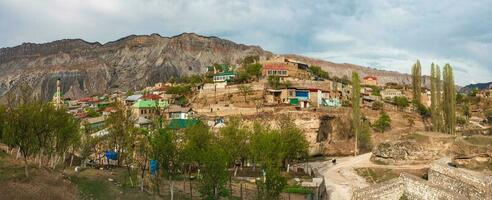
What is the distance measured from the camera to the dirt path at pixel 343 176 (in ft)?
110

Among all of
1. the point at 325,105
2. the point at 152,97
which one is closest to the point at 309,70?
the point at 325,105

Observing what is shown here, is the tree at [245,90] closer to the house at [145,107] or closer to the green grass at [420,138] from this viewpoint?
A: the house at [145,107]

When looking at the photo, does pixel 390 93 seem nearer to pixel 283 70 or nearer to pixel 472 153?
pixel 283 70

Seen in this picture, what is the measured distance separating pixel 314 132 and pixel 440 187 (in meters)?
44.9

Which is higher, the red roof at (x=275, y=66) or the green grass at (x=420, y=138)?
the red roof at (x=275, y=66)

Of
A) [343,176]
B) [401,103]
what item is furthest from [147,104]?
[343,176]

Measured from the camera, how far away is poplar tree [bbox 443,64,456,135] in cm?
5903

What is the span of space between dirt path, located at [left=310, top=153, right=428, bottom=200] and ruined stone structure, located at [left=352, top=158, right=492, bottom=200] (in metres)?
14.0

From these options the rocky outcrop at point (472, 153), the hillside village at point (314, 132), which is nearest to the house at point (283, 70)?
the hillside village at point (314, 132)

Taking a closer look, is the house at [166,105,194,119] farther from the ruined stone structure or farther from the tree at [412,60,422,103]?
the ruined stone structure

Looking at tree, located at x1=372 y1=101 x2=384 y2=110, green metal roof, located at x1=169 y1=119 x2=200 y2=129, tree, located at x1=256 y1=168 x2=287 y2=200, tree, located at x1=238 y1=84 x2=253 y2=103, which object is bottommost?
tree, located at x1=256 y1=168 x2=287 y2=200

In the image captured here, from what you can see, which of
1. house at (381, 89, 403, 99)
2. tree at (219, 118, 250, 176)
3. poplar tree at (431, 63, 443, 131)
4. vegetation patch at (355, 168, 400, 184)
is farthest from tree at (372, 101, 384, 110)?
tree at (219, 118, 250, 176)

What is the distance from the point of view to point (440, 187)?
52.2 ft

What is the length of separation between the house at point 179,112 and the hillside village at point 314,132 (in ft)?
0.54
